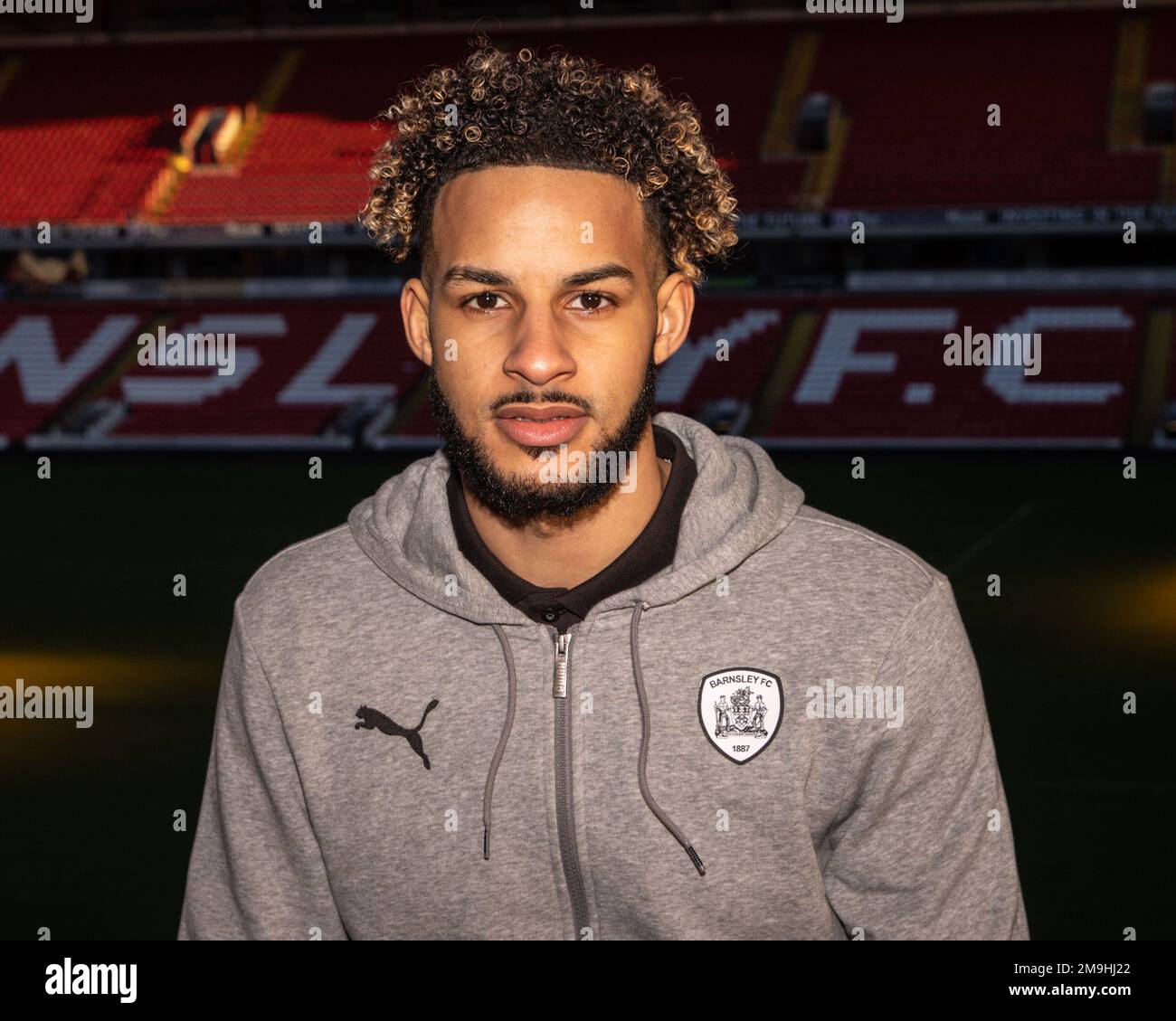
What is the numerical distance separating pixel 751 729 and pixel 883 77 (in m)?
27.5

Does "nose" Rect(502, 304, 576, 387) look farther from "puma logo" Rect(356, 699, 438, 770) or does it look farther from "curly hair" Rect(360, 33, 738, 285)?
"puma logo" Rect(356, 699, 438, 770)

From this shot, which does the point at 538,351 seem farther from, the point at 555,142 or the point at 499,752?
the point at 499,752

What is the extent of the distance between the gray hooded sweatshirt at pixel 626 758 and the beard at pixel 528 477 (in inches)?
8.4

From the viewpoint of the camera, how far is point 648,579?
Answer: 301cm

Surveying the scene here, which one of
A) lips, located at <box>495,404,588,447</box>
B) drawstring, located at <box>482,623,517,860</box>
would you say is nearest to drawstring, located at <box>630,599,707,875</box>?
drawstring, located at <box>482,623,517,860</box>

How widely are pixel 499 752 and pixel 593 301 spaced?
0.83 m

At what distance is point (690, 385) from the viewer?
24.2 metres

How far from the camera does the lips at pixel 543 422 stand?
108 inches

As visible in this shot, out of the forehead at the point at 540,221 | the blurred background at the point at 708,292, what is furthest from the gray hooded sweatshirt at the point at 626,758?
the blurred background at the point at 708,292

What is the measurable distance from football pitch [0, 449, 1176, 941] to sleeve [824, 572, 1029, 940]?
4.08 m

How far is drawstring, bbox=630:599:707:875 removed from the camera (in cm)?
280

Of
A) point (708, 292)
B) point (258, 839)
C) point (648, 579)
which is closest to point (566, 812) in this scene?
point (648, 579)

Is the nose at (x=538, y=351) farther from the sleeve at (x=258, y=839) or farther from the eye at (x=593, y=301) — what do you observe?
the sleeve at (x=258, y=839)

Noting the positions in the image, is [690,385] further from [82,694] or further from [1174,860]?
[1174,860]
